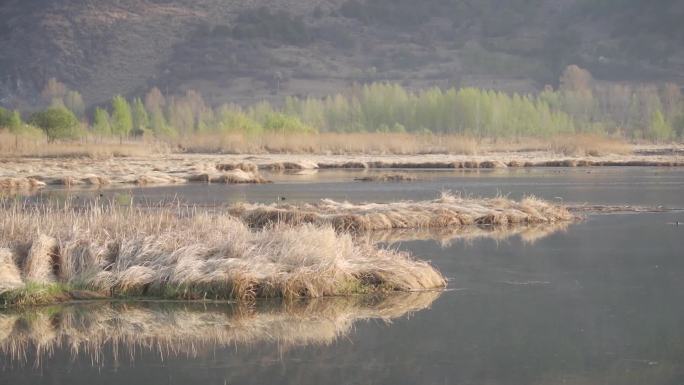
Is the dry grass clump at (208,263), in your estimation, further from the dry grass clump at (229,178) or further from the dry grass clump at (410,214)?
the dry grass clump at (229,178)

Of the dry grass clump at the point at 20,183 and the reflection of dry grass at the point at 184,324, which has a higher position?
the dry grass clump at the point at 20,183

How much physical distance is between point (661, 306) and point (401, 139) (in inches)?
2724

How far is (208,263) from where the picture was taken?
782 inches

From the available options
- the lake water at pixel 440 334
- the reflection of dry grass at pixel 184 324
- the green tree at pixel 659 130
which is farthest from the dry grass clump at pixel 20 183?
the green tree at pixel 659 130

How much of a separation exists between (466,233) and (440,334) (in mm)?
12629

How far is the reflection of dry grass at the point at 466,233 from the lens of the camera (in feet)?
91.3

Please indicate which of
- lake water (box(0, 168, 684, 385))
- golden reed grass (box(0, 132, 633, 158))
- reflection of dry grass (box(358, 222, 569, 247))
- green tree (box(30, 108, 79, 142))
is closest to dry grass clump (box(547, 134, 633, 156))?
golden reed grass (box(0, 132, 633, 158))

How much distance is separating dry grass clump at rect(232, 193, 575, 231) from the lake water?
14.5 feet

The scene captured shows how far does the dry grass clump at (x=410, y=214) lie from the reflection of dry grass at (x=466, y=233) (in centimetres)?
57

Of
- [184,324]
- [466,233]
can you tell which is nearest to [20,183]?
[466,233]

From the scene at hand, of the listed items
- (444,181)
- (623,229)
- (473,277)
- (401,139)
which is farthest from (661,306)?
(401,139)

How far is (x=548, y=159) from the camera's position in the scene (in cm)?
7562

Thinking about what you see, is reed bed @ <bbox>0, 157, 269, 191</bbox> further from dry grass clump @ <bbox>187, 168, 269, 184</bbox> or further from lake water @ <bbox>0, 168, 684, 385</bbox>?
lake water @ <bbox>0, 168, 684, 385</bbox>

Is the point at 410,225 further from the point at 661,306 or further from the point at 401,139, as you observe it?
the point at 401,139
